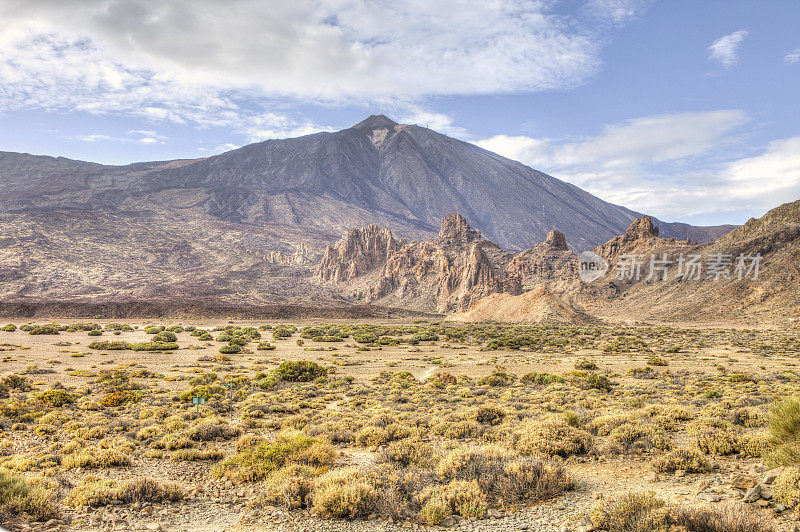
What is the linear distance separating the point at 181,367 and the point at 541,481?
28.6 m

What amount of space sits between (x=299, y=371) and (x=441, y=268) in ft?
350

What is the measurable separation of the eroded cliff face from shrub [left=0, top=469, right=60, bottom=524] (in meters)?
100

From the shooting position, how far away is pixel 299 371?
87.7ft

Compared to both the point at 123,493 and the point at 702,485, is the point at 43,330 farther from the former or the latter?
the point at 702,485

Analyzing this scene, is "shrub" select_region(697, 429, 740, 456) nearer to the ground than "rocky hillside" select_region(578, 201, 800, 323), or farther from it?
nearer to the ground

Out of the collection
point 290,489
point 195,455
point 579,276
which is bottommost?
point 195,455

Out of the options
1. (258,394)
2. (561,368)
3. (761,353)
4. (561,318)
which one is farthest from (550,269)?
(258,394)

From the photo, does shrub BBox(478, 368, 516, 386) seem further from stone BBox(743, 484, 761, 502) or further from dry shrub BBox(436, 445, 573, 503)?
stone BBox(743, 484, 761, 502)

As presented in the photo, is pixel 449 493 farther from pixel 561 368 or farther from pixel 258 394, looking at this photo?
pixel 561 368

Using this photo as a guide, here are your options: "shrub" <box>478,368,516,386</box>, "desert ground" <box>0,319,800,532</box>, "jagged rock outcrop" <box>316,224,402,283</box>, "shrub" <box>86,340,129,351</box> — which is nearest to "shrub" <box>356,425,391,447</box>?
"desert ground" <box>0,319,800,532</box>

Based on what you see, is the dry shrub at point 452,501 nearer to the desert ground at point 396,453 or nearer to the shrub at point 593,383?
the desert ground at point 396,453

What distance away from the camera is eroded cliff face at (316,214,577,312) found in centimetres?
11269

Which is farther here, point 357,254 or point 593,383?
point 357,254

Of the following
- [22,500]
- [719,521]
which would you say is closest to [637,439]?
[719,521]
